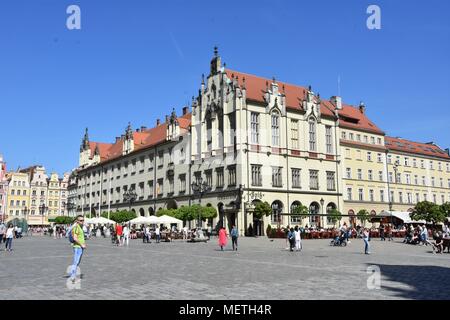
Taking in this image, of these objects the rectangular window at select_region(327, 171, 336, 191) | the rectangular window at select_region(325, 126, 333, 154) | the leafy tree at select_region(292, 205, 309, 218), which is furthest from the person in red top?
the rectangular window at select_region(325, 126, 333, 154)

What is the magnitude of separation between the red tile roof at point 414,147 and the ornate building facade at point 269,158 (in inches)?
14.2

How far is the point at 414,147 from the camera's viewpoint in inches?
3100

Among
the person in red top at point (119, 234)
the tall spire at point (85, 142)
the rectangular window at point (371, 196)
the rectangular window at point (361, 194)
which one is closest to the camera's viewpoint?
the person in red top at point (119, 234)

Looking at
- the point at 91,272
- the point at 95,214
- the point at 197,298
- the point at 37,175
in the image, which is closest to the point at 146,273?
the point at 91,272

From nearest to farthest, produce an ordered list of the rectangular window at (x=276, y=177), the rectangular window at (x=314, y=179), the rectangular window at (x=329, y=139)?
1. the rectangular window at (x=276, y=177)
2. the rectangular window at (x=314, y=179)
3. the rectangular window at (x=329, y=139)

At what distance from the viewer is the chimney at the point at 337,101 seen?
226ft

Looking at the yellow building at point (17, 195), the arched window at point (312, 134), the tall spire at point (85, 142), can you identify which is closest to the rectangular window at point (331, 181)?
the arched window at point (312, 134)

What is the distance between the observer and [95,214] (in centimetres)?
9031

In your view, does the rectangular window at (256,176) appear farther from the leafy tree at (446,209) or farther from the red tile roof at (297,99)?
the leafy tree at (446,209)

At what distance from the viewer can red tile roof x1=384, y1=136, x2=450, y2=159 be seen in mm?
74381

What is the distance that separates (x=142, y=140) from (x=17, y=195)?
57072 mm

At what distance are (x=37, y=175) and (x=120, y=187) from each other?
176 ft

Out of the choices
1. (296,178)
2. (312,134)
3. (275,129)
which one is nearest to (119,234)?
(275,129)
